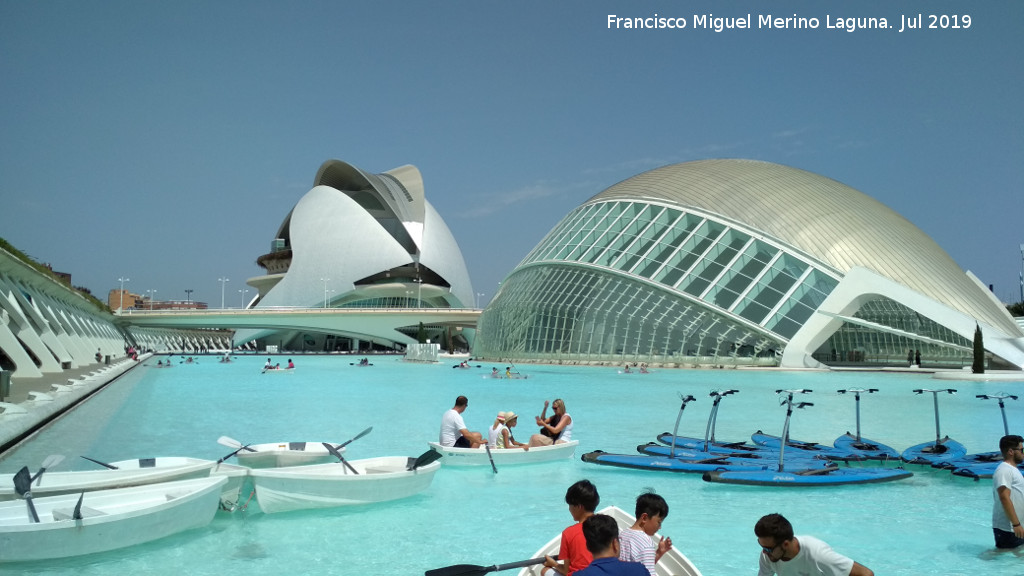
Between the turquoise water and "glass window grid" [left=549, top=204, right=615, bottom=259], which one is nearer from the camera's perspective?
the turquoise water

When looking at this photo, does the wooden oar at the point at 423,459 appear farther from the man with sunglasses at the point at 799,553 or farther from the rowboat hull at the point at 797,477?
the man with sunglasses at the point at 799,553

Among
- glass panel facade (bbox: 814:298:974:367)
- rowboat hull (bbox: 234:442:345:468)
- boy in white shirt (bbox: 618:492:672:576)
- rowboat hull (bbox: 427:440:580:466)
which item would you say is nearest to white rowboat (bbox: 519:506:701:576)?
boy in white shirt (bbox: 618:492:672:576)

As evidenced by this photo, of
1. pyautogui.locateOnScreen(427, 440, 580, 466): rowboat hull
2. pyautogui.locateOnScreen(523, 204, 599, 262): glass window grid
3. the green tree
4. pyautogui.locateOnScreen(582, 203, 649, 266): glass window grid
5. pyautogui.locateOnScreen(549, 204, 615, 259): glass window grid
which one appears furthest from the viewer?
pyautogui.locateOnScreen(523, 204, 599, 262): glass window grid

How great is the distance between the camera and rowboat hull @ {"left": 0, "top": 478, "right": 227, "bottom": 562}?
7.22m

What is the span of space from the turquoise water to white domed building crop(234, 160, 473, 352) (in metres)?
67.5

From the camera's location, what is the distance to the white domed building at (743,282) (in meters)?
35.9

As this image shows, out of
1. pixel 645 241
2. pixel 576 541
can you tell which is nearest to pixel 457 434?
pixel 576 541

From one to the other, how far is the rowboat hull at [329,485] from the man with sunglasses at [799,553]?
5684mm

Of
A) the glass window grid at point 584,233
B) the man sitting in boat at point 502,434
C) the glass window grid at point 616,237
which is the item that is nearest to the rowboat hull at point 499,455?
the man sitting in boat at point 502,434

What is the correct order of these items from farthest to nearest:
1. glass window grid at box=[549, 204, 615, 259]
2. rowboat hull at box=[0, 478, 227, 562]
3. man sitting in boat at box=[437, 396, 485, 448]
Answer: glass window grid at box=[549, 204, 615, 259] < man sitting in boat at box=[437, 396, 485, 448] < rowboat hull at box=[0, 478, 227, 562]

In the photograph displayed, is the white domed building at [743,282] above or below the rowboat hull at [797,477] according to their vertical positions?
above

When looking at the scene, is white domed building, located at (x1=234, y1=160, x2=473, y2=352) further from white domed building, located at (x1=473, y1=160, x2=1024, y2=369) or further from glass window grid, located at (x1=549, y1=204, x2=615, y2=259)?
white domed building, located at (x1=473, y1=160, x2=1024, y2=369)

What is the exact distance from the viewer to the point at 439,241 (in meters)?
100

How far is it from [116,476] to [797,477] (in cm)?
857
